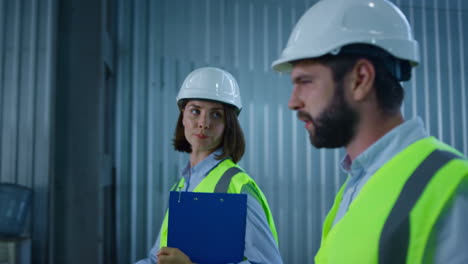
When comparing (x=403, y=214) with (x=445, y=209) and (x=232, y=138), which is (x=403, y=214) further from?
(x=232, y=138)

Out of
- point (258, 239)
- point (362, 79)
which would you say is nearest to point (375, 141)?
point (362, 79)

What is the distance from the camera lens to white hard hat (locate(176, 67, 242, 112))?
2.41 m

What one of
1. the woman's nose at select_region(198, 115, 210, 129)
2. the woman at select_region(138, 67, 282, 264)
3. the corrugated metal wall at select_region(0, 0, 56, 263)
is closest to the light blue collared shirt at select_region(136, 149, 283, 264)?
the woman at select_region(138, 67, 282, 264)

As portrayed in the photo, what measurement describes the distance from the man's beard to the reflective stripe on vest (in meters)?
0.24

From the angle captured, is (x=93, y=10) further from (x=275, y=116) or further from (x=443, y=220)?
(x=443, y=220)

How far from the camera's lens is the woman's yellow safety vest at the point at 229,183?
79.0 inches

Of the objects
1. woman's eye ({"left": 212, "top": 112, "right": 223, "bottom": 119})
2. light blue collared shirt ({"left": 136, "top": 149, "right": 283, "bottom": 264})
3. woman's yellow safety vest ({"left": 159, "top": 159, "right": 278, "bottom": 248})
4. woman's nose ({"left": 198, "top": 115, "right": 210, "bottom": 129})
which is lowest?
light blue collared shirt ({"left": 136, "top": 149, "right": 283, "bottom": 264})

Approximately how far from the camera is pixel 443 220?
789 mm

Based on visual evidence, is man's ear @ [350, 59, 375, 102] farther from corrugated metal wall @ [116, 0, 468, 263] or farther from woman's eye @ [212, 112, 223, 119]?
corrugated metal wall @ [116, 0, 468, 263]

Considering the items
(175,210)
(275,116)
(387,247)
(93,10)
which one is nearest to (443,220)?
(387,247)

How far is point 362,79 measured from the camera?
106cm

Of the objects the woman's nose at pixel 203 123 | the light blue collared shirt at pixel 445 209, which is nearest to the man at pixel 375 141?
the light blue collared shirt at pixel 445 209

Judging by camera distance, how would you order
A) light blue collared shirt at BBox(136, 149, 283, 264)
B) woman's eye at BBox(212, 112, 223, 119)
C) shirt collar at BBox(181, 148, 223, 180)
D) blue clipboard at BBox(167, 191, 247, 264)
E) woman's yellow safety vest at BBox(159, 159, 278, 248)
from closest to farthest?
blue clipboard at BBox(167, 191, 247, 264) < light blue collared shirt at BBox(136, 149, 283, 264) < woman's yellow safety vest at BBox(159, 159, 278, 248) < shirt collar at BBox(181, 148, 223, 180) < woman's eye at BBox(212, 112, 223, 119)

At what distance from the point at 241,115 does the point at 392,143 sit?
3809 millimetres
